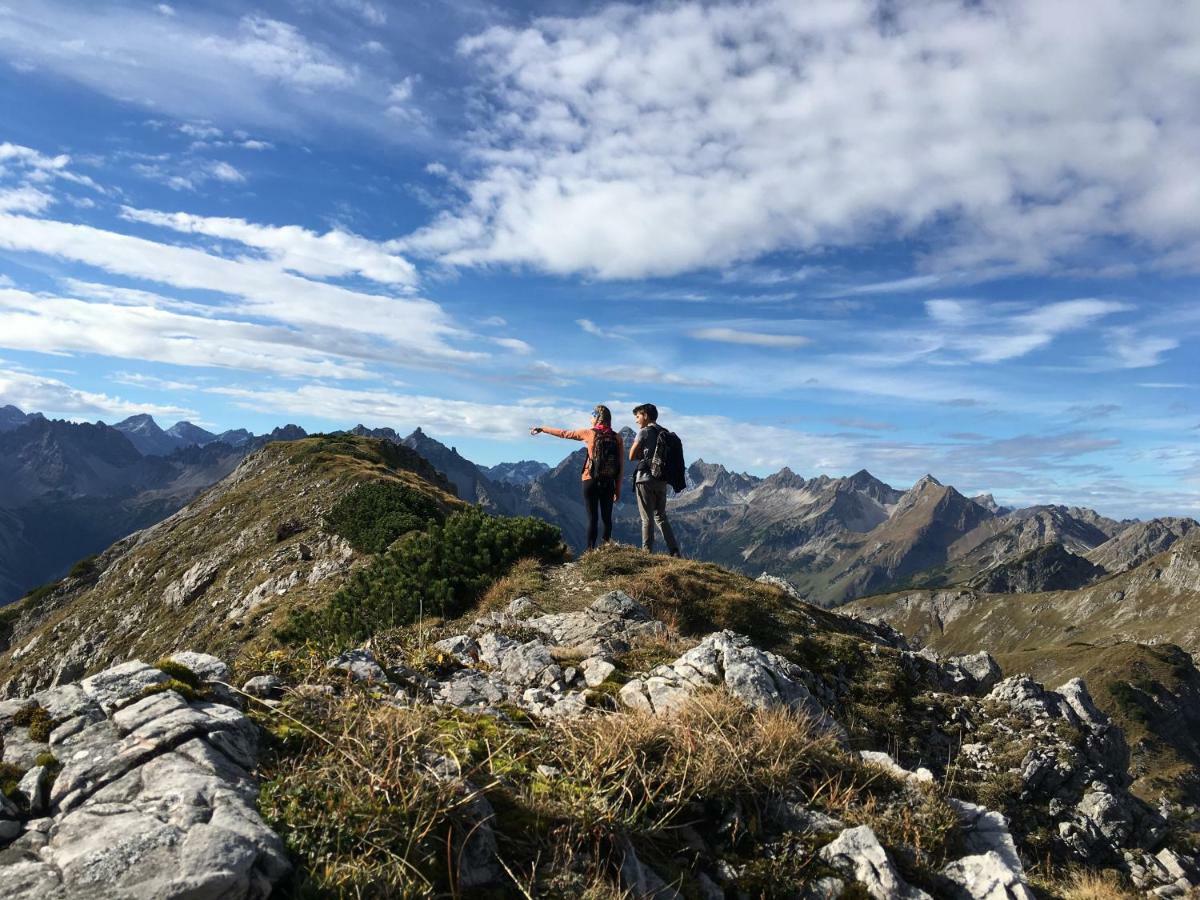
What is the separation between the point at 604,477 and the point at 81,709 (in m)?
15.7

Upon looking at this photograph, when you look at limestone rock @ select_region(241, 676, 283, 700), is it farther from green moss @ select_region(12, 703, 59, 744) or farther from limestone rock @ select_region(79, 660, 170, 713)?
green moss @ select_region(12, 703, 59, 744)

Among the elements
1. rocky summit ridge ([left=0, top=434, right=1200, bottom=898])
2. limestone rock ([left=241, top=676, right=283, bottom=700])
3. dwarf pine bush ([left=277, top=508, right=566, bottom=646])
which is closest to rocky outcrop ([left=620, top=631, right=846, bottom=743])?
rocky summit ridge ([left=0, top=434, right=1200, bottom=898])

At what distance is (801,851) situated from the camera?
18.5 feet

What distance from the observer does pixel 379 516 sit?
1495 inches

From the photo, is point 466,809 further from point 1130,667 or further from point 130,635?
point 1130,667

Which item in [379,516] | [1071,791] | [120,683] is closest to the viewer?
[120,683]

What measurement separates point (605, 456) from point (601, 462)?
0.24m

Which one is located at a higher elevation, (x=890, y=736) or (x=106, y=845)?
(x=106, y=845)

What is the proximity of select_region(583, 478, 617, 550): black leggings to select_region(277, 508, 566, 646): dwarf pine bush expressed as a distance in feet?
4.92

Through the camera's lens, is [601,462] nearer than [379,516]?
Yes

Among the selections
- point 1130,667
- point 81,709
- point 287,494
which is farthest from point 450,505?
point 1130,667

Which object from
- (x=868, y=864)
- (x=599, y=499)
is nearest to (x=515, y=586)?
(x=599, y=499)

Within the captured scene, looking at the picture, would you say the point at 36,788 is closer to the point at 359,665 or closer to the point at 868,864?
the point at 359,665

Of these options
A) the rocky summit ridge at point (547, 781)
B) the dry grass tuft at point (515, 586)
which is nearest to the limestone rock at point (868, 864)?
the rocky summit ridge at point (547, 781)
